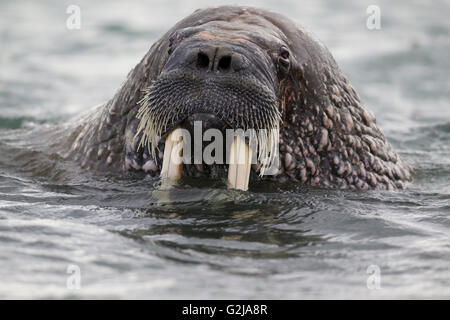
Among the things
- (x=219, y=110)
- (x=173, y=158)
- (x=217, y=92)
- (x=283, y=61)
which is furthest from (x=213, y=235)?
(x=283, y=61)

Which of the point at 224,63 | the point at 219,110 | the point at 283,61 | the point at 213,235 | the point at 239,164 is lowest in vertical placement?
the point at 213,235

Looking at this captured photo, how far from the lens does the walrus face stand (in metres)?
7.15

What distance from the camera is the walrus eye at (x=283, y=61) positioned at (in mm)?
7754

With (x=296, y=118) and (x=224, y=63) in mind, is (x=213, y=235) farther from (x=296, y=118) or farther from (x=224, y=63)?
(x=296, y=118)

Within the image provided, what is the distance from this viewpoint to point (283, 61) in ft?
25.5

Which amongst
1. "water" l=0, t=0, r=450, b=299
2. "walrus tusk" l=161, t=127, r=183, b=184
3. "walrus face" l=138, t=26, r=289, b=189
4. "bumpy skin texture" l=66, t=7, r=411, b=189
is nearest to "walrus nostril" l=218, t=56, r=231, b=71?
"walrus face" l=138, t=26, r=289, b=189

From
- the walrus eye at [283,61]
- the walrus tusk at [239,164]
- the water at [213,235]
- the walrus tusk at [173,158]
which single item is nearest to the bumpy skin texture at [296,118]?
the walrus eye at [283,61]

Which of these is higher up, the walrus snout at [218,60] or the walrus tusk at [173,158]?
the walrus snout at [218,60]

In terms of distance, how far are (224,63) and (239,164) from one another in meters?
0.81

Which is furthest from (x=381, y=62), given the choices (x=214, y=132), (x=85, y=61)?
(x=214, y=132)

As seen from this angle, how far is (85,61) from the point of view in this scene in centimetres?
1841

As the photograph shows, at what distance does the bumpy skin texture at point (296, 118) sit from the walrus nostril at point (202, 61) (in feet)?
1.20

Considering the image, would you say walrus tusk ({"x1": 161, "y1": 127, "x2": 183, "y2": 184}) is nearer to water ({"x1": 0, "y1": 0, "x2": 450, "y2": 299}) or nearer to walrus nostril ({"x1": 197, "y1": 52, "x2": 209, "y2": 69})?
water ({"x1": 0, "y1": 0, "x2": 450, "y2": 299})

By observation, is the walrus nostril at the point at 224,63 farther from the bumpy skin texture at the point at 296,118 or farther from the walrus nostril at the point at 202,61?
the bumpy skin texture at the point at 296,118
